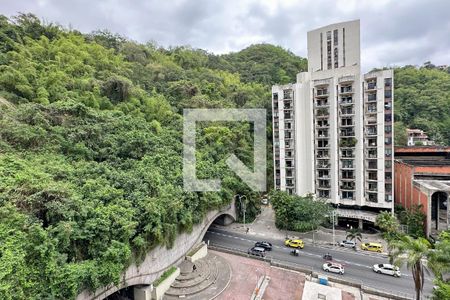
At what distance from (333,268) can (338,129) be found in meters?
17.1

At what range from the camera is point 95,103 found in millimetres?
33031

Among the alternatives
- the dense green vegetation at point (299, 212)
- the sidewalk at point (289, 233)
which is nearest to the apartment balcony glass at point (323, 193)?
the dense green vegetation at point (299, 212)

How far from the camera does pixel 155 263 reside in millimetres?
19562

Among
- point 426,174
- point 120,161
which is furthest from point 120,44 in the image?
point 426,174

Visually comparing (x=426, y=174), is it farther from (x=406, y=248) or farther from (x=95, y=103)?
(x=95, y=103)

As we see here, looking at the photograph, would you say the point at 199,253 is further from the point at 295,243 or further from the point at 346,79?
the point at 346,79

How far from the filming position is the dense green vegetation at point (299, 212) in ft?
97.5

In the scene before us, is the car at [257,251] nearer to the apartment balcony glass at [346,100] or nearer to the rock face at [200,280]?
the rock face at [200,280]

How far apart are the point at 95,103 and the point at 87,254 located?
23.5 m

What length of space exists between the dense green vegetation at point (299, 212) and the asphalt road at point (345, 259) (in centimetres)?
281

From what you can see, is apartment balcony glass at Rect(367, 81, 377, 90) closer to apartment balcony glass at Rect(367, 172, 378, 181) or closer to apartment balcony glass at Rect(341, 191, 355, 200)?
apartment balcony glass at Rect(367, 172, 378, 181)

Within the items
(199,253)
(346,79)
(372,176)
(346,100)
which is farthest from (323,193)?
(199,253)

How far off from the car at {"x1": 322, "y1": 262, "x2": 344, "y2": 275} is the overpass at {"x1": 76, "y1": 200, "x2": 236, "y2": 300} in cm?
1211

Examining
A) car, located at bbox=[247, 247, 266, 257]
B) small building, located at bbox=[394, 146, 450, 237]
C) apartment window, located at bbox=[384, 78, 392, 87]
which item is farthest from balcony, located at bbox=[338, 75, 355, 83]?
car, located at bbox=[247, 247, 266, 257]
